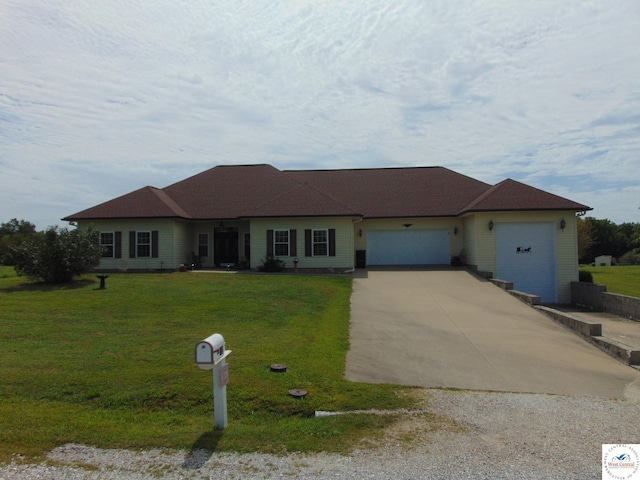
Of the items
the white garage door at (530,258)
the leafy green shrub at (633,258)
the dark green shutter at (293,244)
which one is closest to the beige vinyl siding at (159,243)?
the dark green shutter at (293,244)

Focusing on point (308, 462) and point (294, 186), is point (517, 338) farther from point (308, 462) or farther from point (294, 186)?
point (294, 186)

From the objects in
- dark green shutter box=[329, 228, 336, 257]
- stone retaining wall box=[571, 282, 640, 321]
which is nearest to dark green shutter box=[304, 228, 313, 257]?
dark green shutter box=[329, 228, 336, 257]

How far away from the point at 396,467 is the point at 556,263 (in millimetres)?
20196

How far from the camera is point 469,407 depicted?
21.1 ft

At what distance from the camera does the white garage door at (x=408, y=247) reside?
26.1 m

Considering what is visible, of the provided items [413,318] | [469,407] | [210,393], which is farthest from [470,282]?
[210,393]

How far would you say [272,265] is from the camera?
23.2 meters

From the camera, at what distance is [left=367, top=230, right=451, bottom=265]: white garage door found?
26.1 metres

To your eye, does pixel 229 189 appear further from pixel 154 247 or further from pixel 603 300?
pixel 603 300

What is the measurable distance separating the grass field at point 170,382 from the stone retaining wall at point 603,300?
11.6 meters

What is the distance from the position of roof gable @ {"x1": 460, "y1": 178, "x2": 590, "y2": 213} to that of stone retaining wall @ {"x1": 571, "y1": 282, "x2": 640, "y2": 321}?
145 inches

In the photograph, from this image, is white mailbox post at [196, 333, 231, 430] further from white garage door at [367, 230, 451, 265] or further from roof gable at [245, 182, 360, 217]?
white garage door at [367, 230, 451, 265]

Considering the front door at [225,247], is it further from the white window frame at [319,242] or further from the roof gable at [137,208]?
the white window frame at [319,242]

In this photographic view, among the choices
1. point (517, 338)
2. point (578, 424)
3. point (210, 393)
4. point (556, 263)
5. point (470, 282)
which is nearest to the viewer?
point (578, 424)
